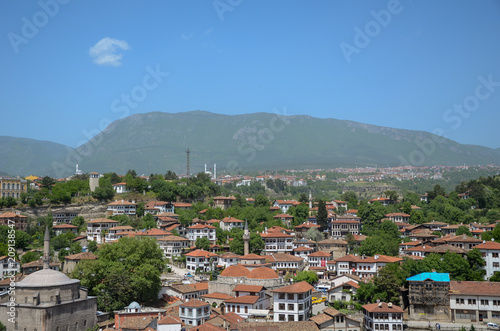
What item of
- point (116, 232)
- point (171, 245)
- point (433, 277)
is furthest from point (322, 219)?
point (433, 277)

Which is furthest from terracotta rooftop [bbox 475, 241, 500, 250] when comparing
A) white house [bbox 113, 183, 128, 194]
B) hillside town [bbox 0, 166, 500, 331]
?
white house [bbox 113, 183, 128, 194]

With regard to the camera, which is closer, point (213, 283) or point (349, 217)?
point (213, 283)

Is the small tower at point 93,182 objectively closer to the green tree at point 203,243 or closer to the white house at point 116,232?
the white house at point 116,232

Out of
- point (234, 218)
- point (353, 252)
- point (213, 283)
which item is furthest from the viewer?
point (234, 218)

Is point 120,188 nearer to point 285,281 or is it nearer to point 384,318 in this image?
point 285,281

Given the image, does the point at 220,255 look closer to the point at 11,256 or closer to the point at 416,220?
the point at 11,256

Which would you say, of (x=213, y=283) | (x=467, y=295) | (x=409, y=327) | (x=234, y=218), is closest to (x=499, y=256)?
(x=467, y=295)
